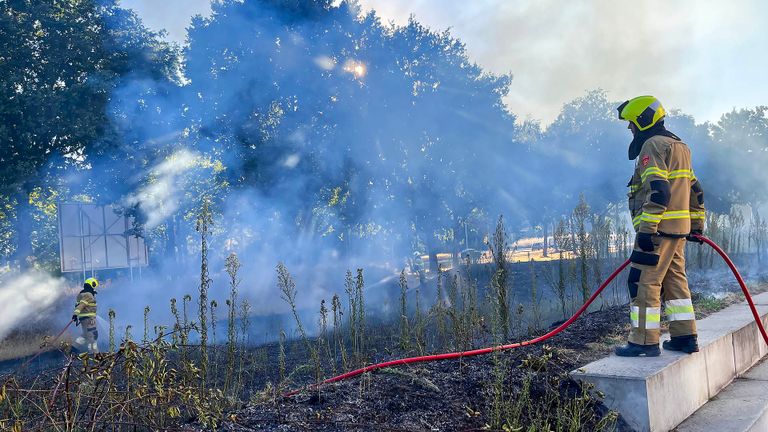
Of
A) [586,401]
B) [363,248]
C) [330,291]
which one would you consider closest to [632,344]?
[586,401]

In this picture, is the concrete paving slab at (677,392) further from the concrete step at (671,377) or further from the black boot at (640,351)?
the black boot at (640,351)

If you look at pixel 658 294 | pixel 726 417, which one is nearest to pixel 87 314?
pixel 658 294

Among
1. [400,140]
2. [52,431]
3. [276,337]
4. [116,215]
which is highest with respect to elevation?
[400,140]

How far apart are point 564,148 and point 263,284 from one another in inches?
765

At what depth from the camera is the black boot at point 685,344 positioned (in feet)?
12.4

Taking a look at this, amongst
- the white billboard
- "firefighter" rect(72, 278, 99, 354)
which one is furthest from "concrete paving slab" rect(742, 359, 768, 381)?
the white billboard

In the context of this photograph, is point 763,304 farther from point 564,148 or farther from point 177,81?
point 564,148

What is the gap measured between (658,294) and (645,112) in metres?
1.42

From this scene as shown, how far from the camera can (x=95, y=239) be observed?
18078 mm

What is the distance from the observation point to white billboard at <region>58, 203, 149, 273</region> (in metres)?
17.1

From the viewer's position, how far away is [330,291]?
68.2 ft

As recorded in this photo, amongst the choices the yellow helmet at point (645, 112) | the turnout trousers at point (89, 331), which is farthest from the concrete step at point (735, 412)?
the turnout trousers at point (89, 331)

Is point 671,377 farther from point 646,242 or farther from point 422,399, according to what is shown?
point 422,399

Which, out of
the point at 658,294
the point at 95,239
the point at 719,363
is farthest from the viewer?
the point at 95,239
